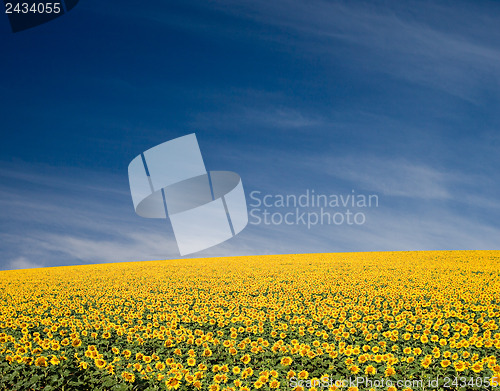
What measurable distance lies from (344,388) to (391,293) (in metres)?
10.4

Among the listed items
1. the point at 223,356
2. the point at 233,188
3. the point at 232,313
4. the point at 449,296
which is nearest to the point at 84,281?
the point at 233,188

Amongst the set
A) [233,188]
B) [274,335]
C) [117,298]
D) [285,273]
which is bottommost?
[274,335]

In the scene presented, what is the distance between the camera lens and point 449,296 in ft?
53.0

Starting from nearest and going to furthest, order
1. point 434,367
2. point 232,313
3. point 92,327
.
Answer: point 434,367 < point 92,327 < point 232,313

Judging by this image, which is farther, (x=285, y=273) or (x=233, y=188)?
(x=285, y=273)

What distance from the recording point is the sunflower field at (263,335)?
24.6 feet

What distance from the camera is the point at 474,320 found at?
42.1 feet

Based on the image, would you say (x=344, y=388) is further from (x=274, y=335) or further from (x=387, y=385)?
(x=274, y=335)

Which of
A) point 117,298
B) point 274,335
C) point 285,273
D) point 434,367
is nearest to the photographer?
point 434,367

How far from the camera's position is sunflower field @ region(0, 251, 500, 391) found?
7488 millimetres

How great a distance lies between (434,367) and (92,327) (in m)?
10.2

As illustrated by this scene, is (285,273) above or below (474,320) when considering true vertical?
above

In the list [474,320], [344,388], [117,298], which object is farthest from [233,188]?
[344,388]

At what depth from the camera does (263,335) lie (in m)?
11.4
